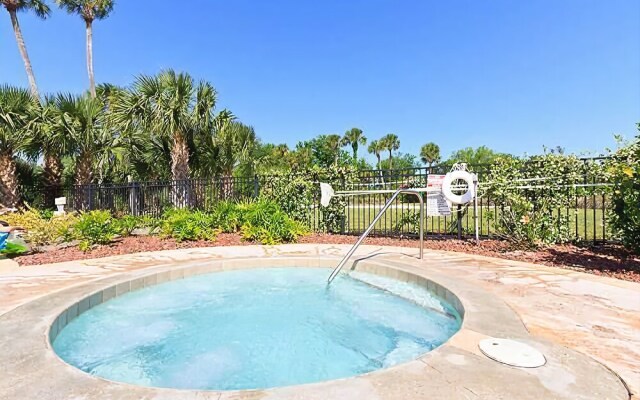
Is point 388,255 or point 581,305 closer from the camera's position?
point 581,305

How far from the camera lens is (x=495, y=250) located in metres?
6.27

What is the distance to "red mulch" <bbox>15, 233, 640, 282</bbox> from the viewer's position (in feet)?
16.2

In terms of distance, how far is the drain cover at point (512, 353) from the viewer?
2.09 m

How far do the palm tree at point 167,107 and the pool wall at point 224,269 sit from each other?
5.98 m

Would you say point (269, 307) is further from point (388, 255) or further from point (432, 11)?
point (432, 11)

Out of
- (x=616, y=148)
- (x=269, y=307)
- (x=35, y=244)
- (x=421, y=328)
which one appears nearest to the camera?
(x=421, y=328)

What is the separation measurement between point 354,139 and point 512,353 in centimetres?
6169

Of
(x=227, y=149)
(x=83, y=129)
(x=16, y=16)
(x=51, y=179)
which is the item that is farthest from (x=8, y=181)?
(x=16, y=16)

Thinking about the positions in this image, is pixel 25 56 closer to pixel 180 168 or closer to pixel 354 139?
pixel 180 168

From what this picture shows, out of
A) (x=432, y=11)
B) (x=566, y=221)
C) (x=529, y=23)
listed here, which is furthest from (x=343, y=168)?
(x=432, y=11)

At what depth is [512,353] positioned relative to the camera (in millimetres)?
2203

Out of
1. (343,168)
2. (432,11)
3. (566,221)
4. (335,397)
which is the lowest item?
(335,397)

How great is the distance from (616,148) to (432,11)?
9881 mm

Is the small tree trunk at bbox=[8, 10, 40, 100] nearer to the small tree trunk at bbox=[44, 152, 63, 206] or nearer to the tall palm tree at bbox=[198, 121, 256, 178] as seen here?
the small tree trunk at bbox=[44, 152, 63, 206]
